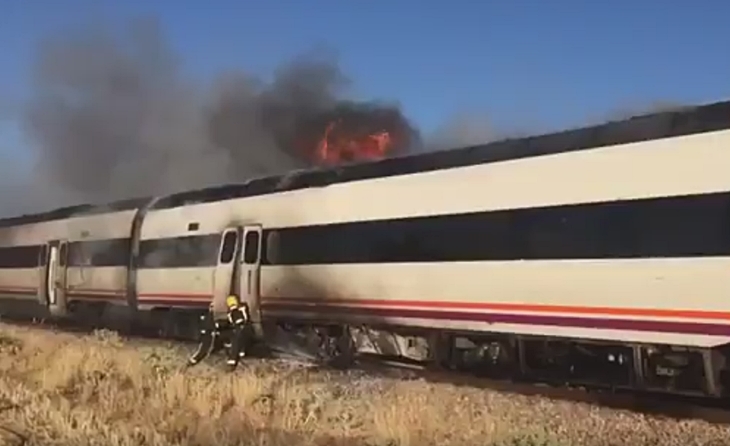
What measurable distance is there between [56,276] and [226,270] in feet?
32.2

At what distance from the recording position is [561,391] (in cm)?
1251

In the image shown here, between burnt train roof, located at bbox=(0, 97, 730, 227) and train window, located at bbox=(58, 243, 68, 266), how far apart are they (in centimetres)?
681

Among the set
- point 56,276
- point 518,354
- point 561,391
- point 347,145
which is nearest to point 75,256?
point 56,276

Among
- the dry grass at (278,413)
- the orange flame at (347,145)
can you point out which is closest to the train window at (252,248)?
the dry grass at (278,413)

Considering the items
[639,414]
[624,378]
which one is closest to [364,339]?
[624,378]

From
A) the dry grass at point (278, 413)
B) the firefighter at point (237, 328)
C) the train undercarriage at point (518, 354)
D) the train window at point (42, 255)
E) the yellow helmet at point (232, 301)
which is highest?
the train window at point (42, 255)

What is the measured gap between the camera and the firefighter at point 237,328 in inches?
658

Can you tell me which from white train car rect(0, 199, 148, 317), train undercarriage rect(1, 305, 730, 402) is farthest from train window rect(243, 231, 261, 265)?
white train car rect(0, 199, 148, 317)

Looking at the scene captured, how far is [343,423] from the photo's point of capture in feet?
34.8

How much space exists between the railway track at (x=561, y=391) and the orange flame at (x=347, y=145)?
1395 centimetres

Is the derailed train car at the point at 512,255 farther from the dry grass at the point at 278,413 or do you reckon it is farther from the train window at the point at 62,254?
the train window at the point at 62,254

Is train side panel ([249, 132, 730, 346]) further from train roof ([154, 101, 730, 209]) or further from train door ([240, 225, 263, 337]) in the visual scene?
train door ([240, 225, 263, 337])

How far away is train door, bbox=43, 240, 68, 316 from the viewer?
26.8 metres

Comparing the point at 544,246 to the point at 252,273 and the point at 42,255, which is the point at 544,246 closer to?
the point at 252,273
